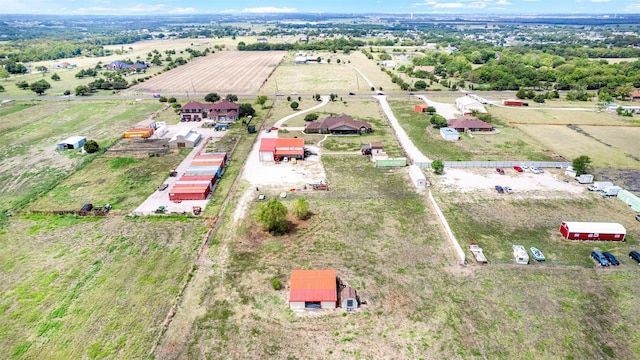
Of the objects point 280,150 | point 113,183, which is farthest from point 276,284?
point 113,183

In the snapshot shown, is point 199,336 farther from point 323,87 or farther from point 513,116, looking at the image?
point 323,87

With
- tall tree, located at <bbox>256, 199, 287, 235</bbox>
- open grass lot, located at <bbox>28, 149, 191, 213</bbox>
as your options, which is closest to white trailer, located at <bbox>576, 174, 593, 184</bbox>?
tall tree, located at <bbox>256, 199, 287, 235</bbox>

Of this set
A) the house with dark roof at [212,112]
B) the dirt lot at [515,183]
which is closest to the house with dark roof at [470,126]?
the dirt lot at [515,183]

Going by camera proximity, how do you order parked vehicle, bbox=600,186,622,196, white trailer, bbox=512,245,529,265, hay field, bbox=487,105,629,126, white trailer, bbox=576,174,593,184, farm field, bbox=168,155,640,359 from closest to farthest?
farm field, bbox=168,155,640,359
white trailer, bbox=512,245,529,265
parked vehicle, bbox=600,186,622,196
white trailer, bbox=576,174,593,184
hay field, bbox=487,105,629,126

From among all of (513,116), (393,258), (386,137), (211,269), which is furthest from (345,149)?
(513,116)

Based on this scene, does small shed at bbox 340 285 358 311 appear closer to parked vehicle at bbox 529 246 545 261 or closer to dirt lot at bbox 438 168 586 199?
parked vehicle at bbox 529 246 545 261

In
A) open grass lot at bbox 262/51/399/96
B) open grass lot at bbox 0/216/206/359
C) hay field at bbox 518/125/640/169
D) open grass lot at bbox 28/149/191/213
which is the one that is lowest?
open grass lot at bbox 0/216/206/359
